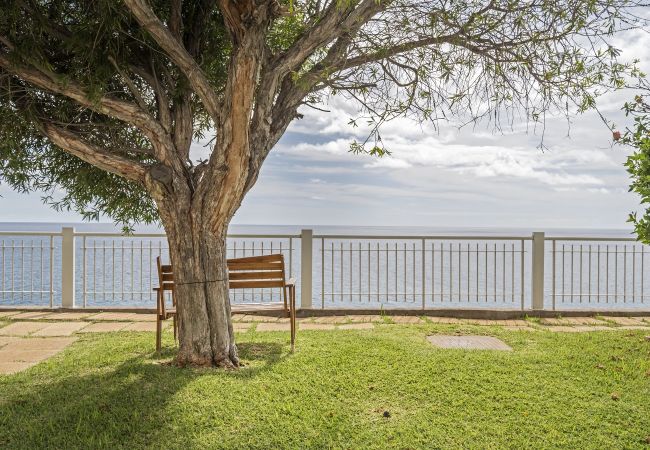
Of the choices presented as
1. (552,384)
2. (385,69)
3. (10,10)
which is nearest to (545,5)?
(385,69)

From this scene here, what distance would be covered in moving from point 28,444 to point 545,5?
18.3ft

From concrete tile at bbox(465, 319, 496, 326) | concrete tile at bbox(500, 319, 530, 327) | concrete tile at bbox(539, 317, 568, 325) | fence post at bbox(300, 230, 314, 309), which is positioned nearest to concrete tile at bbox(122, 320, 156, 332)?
fence post at bbox(300, 230, 314, 309)

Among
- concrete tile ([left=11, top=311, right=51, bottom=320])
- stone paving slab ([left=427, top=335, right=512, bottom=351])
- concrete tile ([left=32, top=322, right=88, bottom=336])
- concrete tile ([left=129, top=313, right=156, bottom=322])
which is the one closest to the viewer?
stone paving slab ([left=427, top=335, right=512, bottom=351])

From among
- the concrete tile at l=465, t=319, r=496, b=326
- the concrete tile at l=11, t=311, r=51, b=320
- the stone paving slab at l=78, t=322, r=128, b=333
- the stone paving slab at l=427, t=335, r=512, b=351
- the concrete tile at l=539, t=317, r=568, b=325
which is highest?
the stone paving slab at l=427, t=335, r=512, b=351

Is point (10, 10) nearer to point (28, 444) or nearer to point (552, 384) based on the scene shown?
point (28, 444)

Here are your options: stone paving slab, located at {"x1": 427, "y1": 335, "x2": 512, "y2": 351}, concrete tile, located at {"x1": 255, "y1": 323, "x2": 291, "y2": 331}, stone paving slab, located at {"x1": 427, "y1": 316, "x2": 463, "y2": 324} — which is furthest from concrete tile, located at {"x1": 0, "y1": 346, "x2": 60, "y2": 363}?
stone paving slab, located at {"x1": 427, "y1": 316, "x2": 463, "y2": 324}

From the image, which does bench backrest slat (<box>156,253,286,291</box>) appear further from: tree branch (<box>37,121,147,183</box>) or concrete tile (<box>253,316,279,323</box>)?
concrete tile (<box>253,316,279,323</box>)

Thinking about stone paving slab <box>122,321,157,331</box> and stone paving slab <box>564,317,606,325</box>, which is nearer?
stone paving slab <box>122,321,157,331</box>

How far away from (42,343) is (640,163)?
685cm

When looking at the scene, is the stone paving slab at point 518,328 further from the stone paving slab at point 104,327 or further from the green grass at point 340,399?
the stone paving slab at point 104,327

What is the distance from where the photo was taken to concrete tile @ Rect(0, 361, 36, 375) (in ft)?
15.7

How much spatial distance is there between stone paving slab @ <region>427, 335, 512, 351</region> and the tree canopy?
98.5 inches

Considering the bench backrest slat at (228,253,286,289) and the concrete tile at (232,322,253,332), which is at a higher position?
the bench backrest slat at (228,253,286,289)

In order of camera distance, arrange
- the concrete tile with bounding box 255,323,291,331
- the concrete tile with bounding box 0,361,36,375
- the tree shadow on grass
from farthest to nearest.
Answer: the concrete tile with bounding box 255,323,291,331 → the concrete tile with bounding box 0,361,36,375 → the tree shadow on grass
